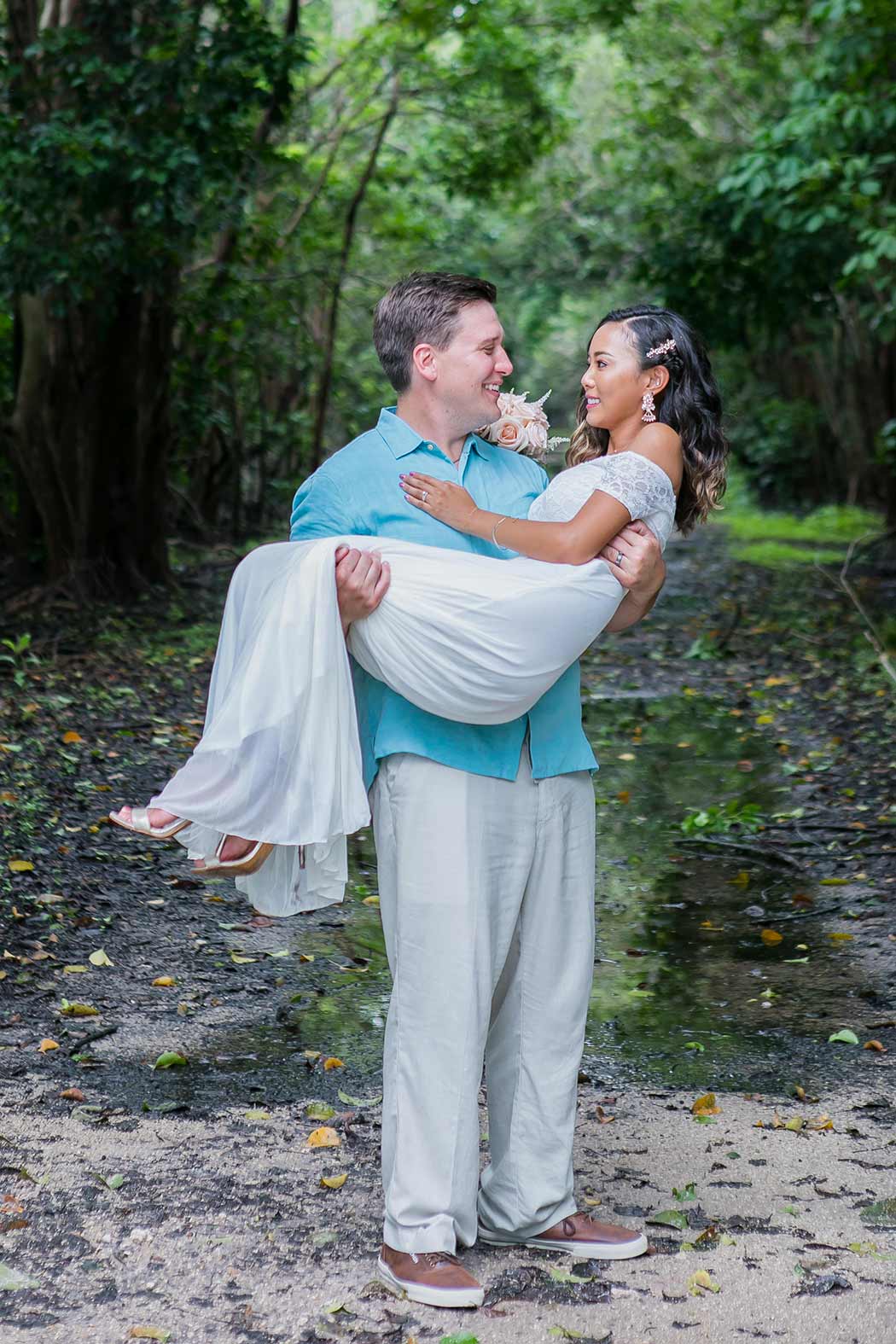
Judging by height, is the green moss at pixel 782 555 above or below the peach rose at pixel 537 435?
below

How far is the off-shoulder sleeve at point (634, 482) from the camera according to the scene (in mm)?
3139

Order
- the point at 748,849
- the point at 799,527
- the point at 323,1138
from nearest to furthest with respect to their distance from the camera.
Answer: the point at 323,1138 → the point at 748,849 → the point at 799,527

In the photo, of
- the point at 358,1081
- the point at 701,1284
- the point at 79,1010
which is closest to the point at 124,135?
the point at 79,1010

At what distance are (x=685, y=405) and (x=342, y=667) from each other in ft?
3.14

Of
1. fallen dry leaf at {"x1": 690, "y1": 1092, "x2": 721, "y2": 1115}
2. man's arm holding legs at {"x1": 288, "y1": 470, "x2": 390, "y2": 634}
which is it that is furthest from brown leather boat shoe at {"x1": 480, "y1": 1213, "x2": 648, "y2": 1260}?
man's arm holding legs at {"x1": 288, "y1": 470, "x2": 390, "y2": 634}

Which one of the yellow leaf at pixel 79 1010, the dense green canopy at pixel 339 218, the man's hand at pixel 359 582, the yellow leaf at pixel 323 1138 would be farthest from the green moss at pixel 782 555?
the man's hand at pixel 359 582

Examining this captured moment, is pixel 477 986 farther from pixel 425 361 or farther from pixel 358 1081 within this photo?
pixel 358 1081

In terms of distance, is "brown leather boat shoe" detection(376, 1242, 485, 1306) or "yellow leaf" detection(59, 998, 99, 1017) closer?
"brown leather boat shoe" detection(376, 1242, 485, 1306)

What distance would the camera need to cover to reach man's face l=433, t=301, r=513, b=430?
3.10 meters

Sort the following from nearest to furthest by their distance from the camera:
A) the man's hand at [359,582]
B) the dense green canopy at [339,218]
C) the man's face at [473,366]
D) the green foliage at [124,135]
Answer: the man's hand at [359,582] < the man's face at [473,366] < the green foliage at [124,135] < the dense green canopy at [339,218]

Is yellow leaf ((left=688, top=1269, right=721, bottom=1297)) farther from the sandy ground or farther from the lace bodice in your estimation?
the lace bodice

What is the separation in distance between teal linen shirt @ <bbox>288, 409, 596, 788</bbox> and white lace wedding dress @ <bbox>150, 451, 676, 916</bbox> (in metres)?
0.08

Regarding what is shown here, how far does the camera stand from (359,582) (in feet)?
9.81

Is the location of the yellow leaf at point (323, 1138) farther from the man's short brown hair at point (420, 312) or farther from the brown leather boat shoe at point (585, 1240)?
the man's short brown hair at point (420, 312)
